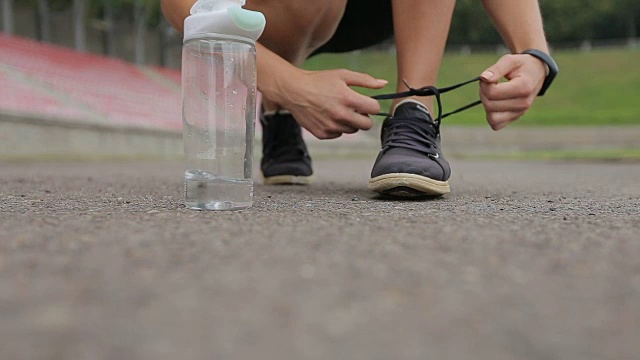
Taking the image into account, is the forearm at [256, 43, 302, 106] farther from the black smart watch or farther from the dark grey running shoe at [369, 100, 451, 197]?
the black smart watch

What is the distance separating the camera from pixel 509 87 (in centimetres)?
77

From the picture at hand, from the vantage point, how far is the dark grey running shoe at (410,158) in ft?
2.50

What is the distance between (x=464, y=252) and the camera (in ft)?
1.37

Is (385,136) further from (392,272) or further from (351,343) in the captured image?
(351,343)

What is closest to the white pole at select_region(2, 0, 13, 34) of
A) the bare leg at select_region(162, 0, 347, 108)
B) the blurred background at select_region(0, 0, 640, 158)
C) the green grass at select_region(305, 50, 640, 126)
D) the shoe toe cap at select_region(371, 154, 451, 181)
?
the blurred background at select_region(0, 0, 640, 158)

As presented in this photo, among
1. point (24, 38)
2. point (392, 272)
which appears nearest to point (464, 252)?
point (392, 272)

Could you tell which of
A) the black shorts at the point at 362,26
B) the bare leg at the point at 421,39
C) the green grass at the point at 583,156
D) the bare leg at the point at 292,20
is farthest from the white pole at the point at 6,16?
the bare leg at the point at 421,39

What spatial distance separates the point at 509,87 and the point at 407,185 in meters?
0.19

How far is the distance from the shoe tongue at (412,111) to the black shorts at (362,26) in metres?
0.32

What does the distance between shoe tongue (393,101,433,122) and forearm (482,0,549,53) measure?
0.19 m

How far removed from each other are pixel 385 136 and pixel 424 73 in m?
0.11

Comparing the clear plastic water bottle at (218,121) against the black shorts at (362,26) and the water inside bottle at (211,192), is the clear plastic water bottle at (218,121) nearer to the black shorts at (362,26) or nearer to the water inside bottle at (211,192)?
the water inside bottle at (211,192)

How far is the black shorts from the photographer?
1090mm

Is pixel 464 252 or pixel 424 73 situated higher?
pixel 424 73
